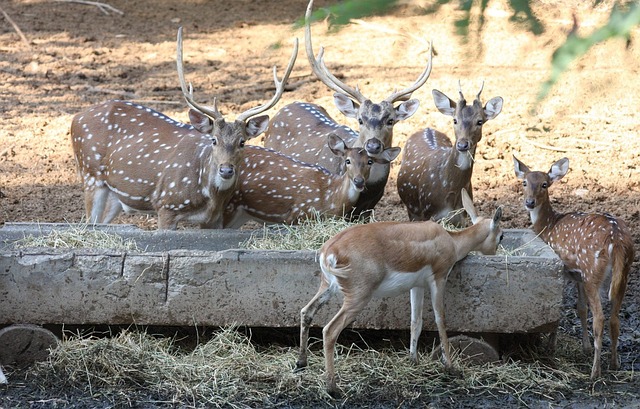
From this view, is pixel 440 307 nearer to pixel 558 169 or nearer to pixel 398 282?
pixel 398 282

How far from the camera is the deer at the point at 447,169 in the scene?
22.0 ft

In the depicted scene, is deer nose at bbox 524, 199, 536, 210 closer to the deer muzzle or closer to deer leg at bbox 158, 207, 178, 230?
the deer muzzle

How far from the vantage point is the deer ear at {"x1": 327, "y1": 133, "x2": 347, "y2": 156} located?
6.57 m

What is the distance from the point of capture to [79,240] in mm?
5996

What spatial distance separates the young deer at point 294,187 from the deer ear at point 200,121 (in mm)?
469

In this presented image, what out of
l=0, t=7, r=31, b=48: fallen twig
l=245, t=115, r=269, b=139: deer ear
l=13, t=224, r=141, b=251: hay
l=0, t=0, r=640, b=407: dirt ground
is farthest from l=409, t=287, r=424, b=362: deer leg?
l=0, t=7, r=31, b=48: fallen twig

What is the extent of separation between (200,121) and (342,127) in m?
1.66

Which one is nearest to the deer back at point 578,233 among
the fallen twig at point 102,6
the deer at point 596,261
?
the deer at point 596,261

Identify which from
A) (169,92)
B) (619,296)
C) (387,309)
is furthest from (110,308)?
(169,92)

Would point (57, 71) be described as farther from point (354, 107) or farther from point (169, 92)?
point (354, 107)

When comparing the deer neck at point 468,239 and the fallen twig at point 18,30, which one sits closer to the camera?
the deer neck at point 468,239

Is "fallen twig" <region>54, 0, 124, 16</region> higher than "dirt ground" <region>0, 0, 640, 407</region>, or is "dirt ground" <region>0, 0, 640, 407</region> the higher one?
"fallen twig" <region>54, 0, 124, 16</region>

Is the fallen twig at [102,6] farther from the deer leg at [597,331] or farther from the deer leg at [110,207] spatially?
the deer leg at [597,331]

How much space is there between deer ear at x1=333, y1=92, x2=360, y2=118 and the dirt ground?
0.63 m
